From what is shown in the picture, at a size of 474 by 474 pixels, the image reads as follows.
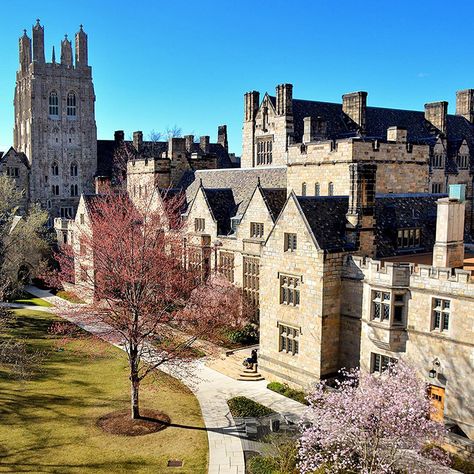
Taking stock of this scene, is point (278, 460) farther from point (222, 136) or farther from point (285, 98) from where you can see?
point (222, 136)

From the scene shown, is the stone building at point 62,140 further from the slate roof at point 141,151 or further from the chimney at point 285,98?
the chimney at point 285,98

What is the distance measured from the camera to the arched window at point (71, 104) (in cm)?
9531

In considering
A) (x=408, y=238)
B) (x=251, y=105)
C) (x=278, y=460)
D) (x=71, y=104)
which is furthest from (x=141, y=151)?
(x=278, y=460)

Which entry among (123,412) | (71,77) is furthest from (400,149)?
(71,77)

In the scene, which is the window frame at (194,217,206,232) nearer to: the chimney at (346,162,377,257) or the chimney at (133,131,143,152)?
the chimney at (346,162,377,257)

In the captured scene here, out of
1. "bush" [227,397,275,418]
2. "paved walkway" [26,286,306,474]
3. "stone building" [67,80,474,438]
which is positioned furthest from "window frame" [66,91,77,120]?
"bush" [227,397,275,418]

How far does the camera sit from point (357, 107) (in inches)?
2140

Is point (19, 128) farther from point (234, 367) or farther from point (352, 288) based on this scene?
point (352, 288)

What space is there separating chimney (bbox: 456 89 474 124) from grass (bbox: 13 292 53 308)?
2054 inches

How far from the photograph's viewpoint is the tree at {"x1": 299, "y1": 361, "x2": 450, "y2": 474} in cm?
1983

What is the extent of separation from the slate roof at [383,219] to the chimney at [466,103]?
3522 cm

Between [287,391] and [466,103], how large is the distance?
1983 inches

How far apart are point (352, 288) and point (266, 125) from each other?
30110 millimetres

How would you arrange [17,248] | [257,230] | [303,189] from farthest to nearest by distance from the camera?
[17,248] → [303,189] → [257,230]
